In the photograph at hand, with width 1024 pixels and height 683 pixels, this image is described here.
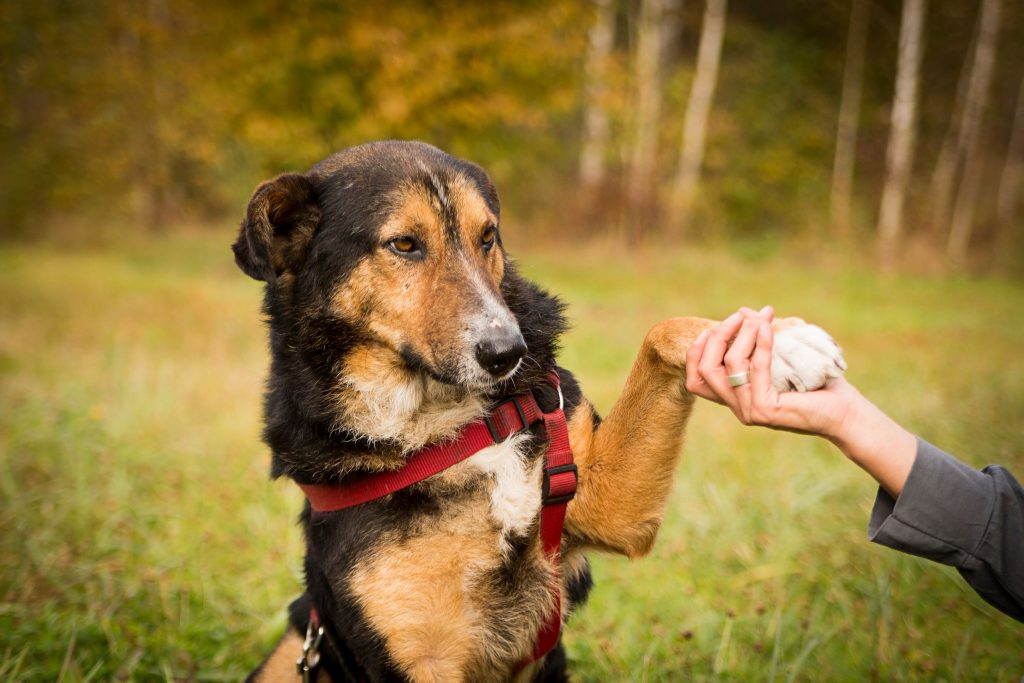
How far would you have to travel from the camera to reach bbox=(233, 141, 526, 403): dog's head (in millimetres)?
2580

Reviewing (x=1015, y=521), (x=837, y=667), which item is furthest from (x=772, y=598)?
(x=1015, y=521)

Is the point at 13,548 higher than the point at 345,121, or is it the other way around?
the point at 345,121

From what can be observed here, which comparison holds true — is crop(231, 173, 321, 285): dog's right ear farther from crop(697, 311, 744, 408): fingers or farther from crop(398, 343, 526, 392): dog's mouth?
crop(697, 311, 744, 408): fingers

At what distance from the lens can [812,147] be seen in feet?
73.9

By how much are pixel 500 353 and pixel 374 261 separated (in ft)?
2.13

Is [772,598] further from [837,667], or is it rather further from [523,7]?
[523,7]

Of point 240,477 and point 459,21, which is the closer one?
point 240,477

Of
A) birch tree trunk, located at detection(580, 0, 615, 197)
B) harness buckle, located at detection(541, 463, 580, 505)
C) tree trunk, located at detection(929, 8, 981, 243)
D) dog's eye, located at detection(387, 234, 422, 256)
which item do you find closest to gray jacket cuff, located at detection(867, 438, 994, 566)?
harness buckle, located at detection(541, 463, 580, 505)

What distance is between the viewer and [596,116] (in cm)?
1836

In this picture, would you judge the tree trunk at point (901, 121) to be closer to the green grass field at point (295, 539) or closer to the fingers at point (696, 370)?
the green grass field at point (295, 539)

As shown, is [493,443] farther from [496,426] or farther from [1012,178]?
[1012,178]

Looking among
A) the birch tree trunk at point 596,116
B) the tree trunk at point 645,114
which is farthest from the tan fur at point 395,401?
the tree trunk at point 645,114

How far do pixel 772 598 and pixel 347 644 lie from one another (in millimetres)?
2277

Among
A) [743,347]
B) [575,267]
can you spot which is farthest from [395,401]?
[575,267]
